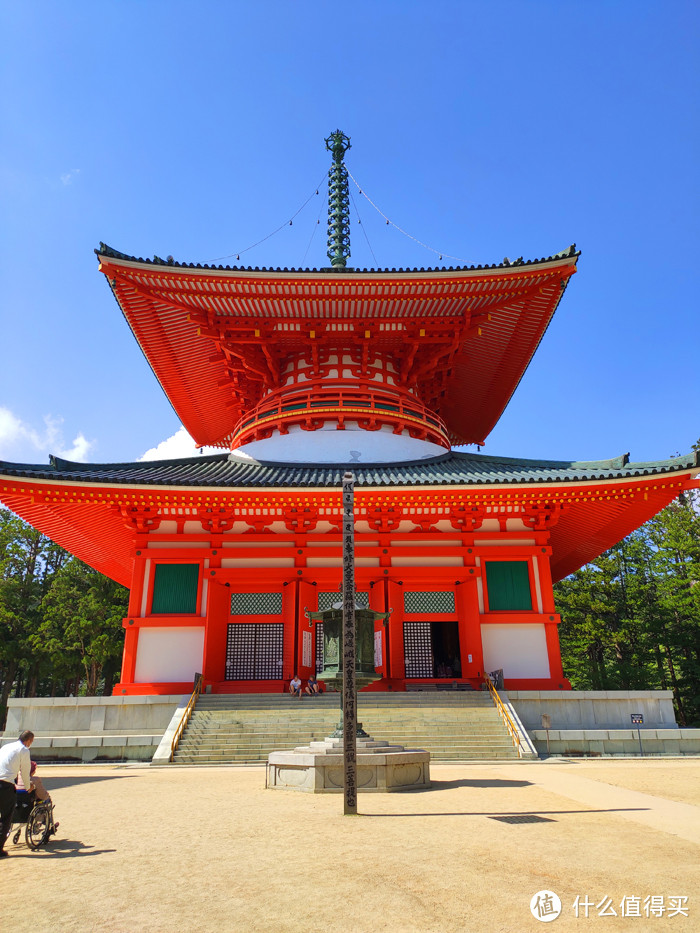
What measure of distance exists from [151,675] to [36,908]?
13269 millimetres

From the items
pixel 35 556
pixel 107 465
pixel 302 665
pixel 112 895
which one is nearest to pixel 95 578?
pixel 35 556

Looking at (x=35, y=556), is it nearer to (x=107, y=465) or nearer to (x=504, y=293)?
(x=107, y=465)

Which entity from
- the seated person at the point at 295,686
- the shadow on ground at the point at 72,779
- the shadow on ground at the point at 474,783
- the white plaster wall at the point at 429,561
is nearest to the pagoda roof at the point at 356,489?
the white plaster wall at the point at 429,561

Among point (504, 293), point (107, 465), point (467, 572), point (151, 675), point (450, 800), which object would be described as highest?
point (504, 293)

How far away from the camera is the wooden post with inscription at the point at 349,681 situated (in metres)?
7.09

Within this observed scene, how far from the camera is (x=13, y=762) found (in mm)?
6102

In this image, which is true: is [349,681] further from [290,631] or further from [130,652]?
[130,652]

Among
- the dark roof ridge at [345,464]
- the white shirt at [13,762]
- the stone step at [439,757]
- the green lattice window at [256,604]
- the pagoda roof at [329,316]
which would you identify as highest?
the pagoda roof at [329,316]

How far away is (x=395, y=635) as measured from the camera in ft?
56.5

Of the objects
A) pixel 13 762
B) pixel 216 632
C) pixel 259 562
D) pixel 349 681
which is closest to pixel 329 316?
pixel 259 562

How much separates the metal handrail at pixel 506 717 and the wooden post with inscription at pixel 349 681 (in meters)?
7.14

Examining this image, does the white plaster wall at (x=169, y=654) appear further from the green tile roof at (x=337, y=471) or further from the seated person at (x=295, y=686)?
the green tile roof at (x=337, y=471)

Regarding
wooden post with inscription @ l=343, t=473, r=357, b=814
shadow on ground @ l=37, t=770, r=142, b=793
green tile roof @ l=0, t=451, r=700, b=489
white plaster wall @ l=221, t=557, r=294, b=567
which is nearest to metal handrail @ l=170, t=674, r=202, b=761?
shadow on ground @ l=37, t=770, r=142, b=793

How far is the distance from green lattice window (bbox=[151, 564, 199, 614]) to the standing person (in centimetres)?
1107
